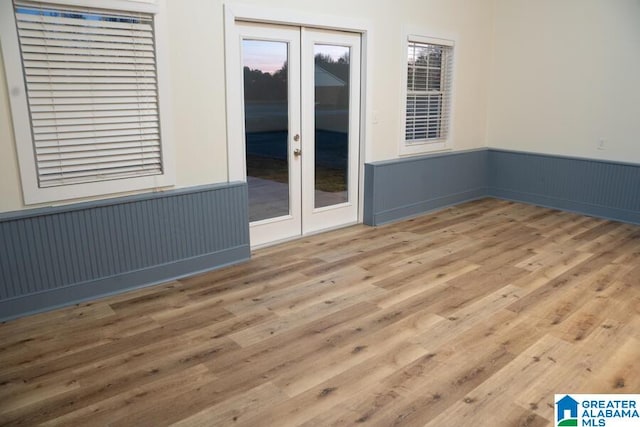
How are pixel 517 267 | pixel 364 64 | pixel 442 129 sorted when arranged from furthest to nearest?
pixel 442 129 < pixel 364 64 < pixel 517 267

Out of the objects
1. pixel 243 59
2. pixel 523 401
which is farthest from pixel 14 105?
pixel 523 401

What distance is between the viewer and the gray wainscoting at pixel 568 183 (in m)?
5.66

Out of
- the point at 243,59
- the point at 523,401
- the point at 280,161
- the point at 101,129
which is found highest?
the point at 243,59

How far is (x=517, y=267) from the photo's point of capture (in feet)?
14.1

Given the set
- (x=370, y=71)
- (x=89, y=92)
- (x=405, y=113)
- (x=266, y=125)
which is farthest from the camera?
(x=405, y=113)

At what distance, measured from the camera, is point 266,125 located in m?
4.57

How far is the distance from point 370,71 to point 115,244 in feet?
10.1

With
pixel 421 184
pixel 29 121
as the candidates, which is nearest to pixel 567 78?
pixel 421 184

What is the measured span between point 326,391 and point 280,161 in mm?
2659

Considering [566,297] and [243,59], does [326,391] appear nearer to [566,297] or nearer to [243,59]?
[566,297]

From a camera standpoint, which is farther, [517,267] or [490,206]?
[490,206]

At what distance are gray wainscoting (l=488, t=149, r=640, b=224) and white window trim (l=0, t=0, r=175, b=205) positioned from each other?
460 centimetres

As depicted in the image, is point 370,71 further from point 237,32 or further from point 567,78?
point 567,78

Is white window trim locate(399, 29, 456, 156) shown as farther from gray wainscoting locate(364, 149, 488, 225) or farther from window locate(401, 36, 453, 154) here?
gray wainscoting locate(364, 149, 488, 225)
